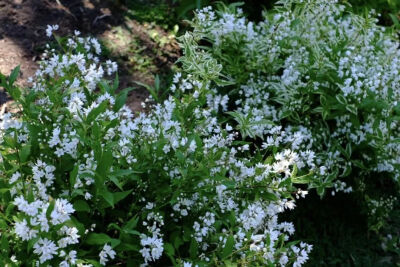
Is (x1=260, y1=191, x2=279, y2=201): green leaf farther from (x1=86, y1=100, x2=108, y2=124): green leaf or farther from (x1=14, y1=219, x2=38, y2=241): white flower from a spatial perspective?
(x1=14, y1=219, x2=38, y2=241): white flower

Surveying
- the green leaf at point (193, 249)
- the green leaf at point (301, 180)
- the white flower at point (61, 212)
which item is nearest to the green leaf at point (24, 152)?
the white flower at point (61, 212)

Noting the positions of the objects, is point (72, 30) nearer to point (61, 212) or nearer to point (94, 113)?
point (94, 113)

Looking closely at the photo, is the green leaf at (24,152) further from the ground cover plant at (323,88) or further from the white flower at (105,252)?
the ground cover plant at (323,88)

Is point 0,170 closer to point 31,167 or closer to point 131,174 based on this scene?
point 31,167

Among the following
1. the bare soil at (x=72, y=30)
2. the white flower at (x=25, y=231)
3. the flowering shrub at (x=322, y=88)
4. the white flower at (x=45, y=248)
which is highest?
the bare soil at (x=72, y=30)

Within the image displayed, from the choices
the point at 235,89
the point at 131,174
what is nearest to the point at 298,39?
the point at 235,89
